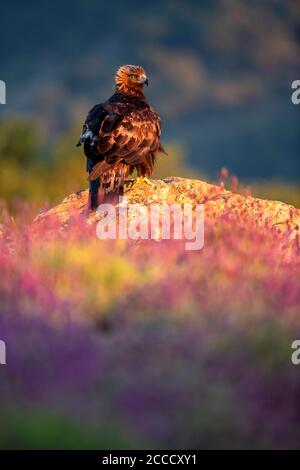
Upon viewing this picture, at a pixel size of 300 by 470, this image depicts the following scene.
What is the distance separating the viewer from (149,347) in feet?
24.7

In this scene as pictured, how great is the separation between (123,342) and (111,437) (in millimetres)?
1146

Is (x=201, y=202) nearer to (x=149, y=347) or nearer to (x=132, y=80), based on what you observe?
(x=132, y=80)

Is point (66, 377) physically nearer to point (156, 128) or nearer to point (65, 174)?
point (156, 128)

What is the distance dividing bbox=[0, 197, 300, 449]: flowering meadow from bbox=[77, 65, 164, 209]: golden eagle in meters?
3.66

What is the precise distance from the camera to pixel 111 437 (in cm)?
657
